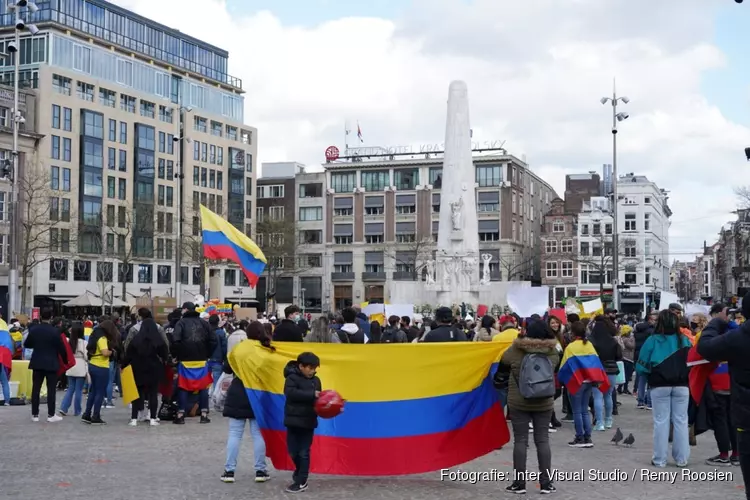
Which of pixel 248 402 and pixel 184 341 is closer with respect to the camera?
pixel 248 402

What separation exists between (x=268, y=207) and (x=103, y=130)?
3258cm

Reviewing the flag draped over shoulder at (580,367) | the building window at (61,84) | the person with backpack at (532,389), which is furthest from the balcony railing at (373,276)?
the person with backpack at (532,389)

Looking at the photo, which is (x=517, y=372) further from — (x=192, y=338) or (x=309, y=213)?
(x=309, y=213)

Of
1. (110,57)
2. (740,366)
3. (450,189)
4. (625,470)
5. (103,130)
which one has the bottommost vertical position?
(625,470)

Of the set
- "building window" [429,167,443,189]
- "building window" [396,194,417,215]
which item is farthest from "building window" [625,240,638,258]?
"building window" [396,194,417,215]

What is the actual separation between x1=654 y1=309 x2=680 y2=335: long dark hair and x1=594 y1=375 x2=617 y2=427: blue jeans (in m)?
3.12

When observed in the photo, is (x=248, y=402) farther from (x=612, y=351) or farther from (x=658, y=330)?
(x=612, y=351)

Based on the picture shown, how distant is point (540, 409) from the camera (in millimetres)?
10352

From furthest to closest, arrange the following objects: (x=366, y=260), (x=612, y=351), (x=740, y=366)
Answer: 1. (x=366, y=260)
2. (x=612, y=351)
3. (x=740, y=366)

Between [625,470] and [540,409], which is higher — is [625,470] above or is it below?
below

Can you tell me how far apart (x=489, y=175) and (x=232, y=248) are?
8253 centimetres

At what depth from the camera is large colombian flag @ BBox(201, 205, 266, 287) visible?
76.3 ft

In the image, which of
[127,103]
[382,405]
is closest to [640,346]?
[382,405]

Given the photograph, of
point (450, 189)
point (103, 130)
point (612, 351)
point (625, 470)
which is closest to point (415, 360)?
point (625, 470)
